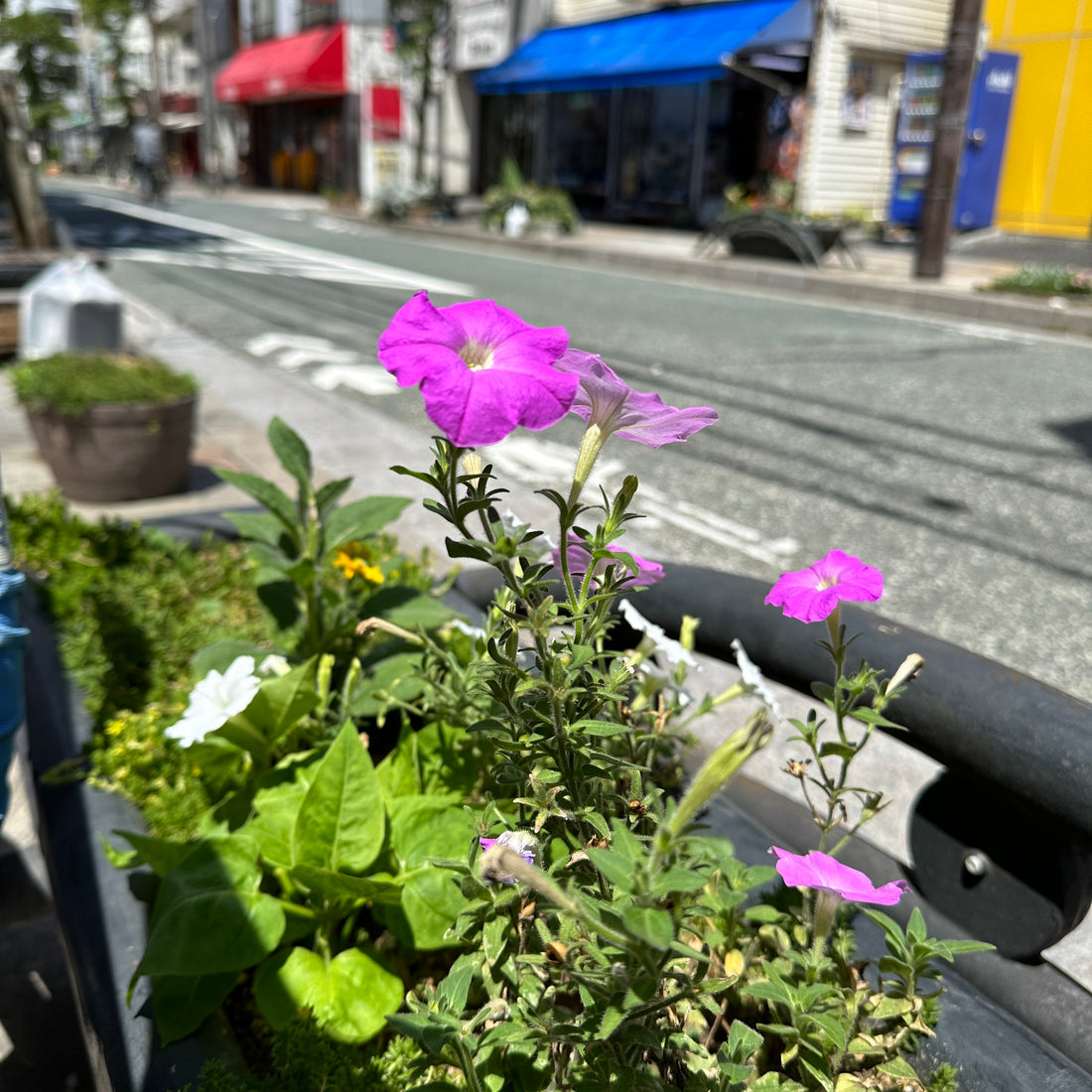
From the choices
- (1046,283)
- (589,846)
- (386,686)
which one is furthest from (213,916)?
(1046,283)

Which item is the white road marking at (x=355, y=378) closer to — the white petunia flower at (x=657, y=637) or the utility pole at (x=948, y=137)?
the white petunia flower at (x=657, y=637)

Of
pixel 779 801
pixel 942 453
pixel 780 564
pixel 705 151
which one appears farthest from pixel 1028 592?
pixel 705 151

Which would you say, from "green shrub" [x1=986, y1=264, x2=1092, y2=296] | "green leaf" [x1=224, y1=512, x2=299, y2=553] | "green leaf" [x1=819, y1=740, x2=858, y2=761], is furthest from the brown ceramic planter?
"green shrub" [x1=986, y1=264, x2=1092, y2=296]

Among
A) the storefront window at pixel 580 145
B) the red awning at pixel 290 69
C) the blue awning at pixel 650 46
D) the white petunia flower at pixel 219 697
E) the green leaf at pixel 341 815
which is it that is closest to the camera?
the green leaf at pixel 341 815

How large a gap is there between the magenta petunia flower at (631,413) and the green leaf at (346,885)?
25.4 inches

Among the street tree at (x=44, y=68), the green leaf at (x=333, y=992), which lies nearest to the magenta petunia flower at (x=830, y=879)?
the green leaf at (x=333, y=992)

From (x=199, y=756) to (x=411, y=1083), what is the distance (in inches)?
25.4

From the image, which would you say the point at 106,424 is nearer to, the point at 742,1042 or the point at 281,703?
the point at 281,703

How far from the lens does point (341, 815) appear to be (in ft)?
4.40

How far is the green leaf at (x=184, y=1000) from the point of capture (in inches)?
→ 47.4

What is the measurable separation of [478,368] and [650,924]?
46 cm

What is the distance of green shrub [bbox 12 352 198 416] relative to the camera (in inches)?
145

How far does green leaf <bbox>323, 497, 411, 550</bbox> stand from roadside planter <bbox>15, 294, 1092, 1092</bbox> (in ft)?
0.29

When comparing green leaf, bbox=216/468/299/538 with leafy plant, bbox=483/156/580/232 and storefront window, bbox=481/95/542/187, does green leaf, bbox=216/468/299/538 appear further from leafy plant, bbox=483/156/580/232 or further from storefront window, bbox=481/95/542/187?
storefront window, bbox=481/95/542/187
